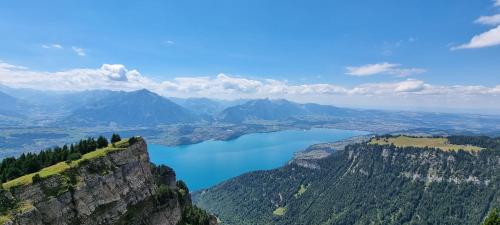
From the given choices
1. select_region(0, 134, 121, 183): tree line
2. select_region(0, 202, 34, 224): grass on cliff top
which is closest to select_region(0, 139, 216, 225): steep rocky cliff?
select_region(0, 202, 34, 224): grass on cliff top

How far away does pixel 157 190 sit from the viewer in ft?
222

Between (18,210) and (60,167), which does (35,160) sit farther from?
(18,210)

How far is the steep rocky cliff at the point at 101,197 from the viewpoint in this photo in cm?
4216

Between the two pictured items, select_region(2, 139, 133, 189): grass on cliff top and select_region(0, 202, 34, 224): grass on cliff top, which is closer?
select_region(0, 202, 34, 224): grass on cliff top

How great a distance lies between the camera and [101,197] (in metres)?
51.9

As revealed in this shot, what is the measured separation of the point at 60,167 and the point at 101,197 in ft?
21.7

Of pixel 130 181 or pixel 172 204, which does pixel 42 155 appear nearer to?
pixel 130 181

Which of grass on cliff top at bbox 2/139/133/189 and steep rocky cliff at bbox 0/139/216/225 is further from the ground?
grass on cliff top at bbox 2/139/133/189

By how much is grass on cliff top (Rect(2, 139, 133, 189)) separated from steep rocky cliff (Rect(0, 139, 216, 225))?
1.72 ft

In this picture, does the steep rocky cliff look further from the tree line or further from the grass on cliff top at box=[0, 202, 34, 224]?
the tree line

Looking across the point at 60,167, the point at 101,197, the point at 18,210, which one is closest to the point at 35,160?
the point at 60,167

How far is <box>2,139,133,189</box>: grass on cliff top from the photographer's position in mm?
43412

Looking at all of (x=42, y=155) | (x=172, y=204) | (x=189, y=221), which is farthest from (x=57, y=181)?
(x=189, y=221)

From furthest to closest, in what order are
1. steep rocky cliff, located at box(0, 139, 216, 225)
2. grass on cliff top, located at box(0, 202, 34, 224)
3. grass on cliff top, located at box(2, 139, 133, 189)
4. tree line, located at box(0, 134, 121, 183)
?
tree line, located at box(0, 134, 121, 183) → grass on cliff top, located at box(2, 139, 133, 189) → steep rocky cliff, located at box(0, 139, 216, 225) → grass on cliff top, located at box(0, 202, 34, 224)
